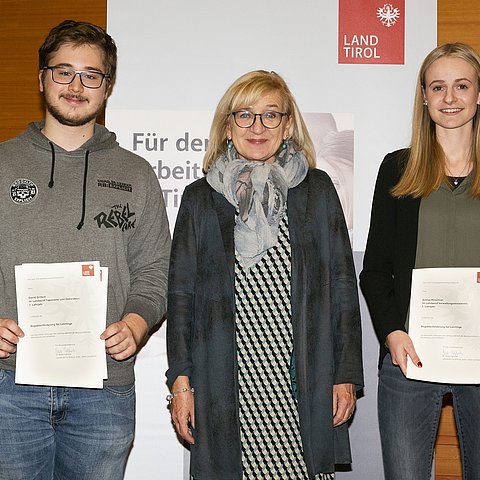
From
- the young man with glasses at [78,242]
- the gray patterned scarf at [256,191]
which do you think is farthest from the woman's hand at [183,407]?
the gray patterned scarf at [256,191]

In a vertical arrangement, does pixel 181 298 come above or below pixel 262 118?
below

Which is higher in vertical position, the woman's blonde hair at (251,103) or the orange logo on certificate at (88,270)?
the woman's blonde hair at (251,103)

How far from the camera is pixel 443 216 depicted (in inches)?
105

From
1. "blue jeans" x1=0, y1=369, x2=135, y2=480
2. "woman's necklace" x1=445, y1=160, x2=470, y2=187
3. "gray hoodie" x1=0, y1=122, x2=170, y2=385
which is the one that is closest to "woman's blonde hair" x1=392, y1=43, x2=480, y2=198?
"woman's necklace" x1=445, y1=160, x2=470, y2=187

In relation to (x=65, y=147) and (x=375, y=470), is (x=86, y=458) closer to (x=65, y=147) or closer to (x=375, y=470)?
(x=65, y=147)

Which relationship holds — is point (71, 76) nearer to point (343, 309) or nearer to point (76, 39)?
point (76, 39)

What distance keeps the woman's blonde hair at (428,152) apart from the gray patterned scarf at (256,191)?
397 mm

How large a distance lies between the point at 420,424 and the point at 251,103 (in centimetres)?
132

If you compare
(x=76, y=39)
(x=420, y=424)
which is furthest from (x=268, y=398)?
(x=76, y=39)

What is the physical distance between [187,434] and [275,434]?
31 centimetres

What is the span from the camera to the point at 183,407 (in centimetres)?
264

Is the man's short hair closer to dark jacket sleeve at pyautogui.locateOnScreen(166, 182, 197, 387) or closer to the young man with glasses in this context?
the young man with glasses

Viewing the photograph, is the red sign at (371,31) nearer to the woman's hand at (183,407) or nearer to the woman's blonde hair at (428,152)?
the woman's blonde hair at (428,152)

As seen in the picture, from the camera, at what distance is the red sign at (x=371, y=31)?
11.6 feet
